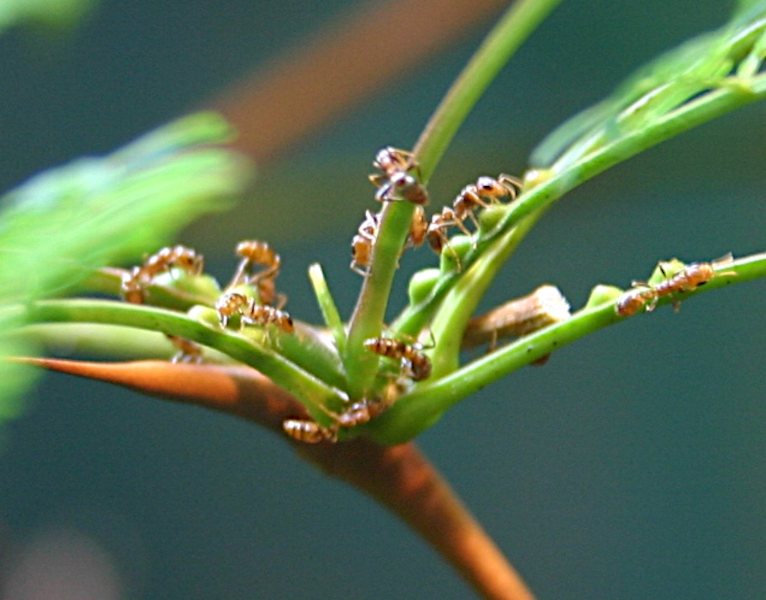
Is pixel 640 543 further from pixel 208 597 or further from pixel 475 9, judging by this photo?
pixel 475 9

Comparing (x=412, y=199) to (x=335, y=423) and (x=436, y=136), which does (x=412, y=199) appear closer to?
(x=436, y=136)

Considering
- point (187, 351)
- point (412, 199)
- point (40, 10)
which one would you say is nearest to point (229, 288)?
point (187, 351)

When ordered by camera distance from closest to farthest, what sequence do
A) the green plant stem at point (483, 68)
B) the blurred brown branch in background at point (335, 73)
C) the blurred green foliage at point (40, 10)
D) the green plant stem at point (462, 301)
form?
the green plant stem at point (483, 68)
the green plant stem at point (462, 301)
the blurred green foliage at point (40, 10)
the blurred brown branch in background at point (335, 73)

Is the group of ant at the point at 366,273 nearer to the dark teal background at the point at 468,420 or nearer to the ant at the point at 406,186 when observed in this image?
the ant at the point at 406,186

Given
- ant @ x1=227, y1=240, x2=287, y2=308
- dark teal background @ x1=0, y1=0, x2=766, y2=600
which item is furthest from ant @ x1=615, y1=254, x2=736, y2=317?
dark teal background @ x1=0, y1=0, x2=766, y2=600

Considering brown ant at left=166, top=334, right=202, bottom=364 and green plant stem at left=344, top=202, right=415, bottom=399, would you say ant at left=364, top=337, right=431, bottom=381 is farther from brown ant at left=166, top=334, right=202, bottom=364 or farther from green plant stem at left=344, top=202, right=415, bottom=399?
brown ant at left=166, top=334, right=202, bottom=364

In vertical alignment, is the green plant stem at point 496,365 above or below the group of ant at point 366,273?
below

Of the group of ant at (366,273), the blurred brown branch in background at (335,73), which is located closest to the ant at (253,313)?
the group of ant at (366,273)

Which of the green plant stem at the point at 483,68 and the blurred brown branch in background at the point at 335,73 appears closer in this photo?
the green plant stem at the point at 483,68
